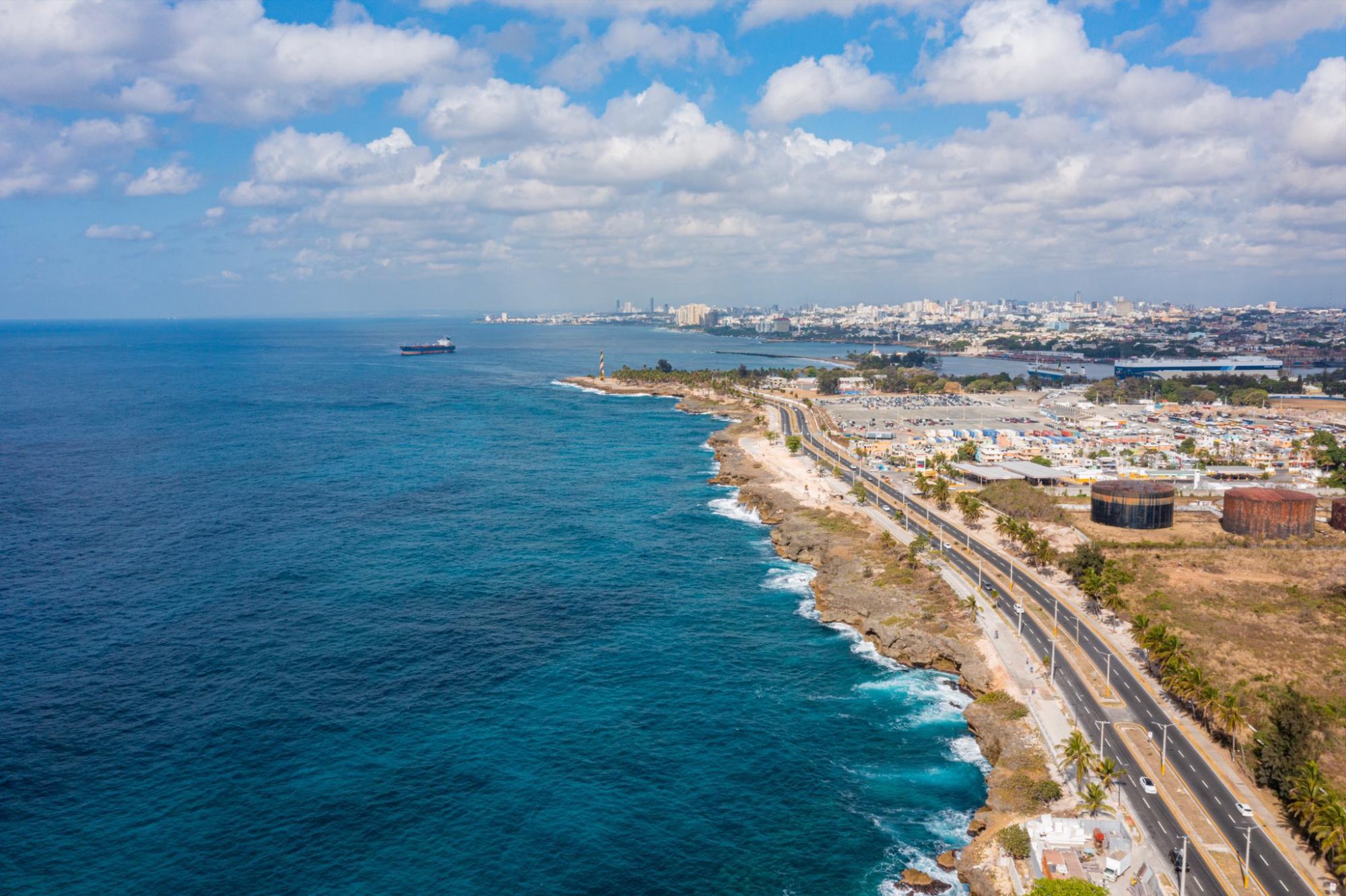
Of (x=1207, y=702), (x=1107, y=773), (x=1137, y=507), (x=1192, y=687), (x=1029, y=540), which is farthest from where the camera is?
(x=1137, y=507)

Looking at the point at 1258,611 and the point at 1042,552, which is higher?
the point at 1042,552

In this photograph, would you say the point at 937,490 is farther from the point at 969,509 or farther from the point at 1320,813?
the point at 1320,813

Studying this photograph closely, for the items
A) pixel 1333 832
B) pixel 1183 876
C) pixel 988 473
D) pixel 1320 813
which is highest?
pixel 988 473

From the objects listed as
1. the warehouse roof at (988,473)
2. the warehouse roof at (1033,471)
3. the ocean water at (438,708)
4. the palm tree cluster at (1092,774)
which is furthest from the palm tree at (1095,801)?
the warehouse roof at (1033,471)

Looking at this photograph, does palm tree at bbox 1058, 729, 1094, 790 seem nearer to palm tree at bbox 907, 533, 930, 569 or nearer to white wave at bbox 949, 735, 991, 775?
white wave at bbox 949, 735, 991, 775

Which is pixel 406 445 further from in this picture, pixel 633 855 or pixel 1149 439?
pixel 1149 439

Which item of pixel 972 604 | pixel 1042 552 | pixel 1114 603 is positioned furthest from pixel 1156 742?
pixel 1042 552
